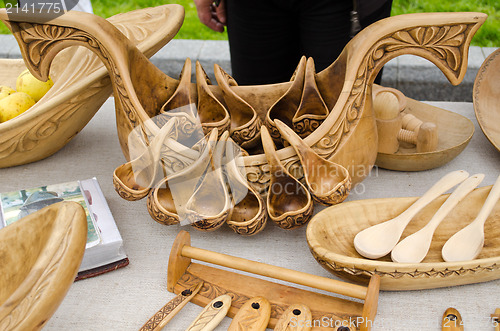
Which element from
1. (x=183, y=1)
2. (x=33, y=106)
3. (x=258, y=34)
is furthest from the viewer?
(x=183, y=1)

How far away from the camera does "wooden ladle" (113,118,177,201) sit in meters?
0.58

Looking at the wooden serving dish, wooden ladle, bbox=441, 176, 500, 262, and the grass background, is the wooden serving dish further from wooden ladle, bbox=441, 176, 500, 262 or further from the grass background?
the grass background

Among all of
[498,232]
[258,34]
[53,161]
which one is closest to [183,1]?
[258,34]

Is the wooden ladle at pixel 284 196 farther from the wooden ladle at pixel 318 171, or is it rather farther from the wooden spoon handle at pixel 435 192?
the wooden spoon handle at pixel 435 192

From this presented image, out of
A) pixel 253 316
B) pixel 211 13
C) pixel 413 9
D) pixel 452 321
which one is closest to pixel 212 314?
pixel 253 316

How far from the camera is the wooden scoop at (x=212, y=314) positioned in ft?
1.62

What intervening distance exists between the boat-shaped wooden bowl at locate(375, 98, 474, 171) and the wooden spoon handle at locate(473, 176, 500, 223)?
0.12 metres

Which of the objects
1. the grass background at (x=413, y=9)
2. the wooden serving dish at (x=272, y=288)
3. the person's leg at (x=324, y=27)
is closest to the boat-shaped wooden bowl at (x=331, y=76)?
the wooden serving dish at (x=272, y=288)

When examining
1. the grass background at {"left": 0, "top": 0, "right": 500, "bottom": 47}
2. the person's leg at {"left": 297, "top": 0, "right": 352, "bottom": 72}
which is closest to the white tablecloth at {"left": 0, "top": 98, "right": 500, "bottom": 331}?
the person's leg at {"left": 297, "top": 0, "right": 352, "bottom": 72}

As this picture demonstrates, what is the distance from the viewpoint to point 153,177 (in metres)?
0.59

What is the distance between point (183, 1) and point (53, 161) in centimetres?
161

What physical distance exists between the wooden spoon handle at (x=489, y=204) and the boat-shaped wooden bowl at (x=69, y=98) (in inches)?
21.6

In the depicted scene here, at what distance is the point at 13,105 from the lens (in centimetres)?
74

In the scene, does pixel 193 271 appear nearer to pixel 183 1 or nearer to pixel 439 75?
pixel 439 75
